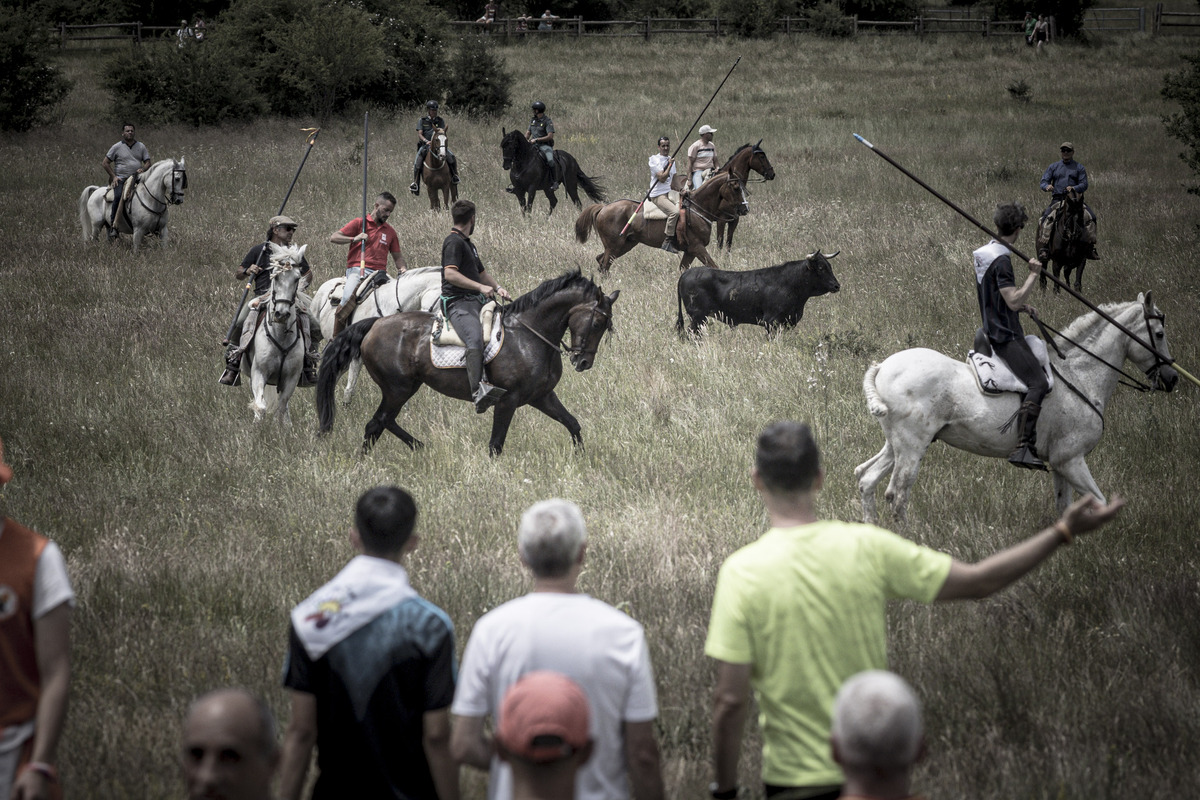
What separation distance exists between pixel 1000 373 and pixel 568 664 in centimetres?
578

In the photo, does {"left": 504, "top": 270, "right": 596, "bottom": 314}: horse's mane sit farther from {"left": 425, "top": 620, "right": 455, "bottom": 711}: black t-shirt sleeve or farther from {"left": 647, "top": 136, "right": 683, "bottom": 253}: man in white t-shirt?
{"left": 647, "top": 136, "right": 683, "bottom": 253}: man in white t-shirt

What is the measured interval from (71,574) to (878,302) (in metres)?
12.0

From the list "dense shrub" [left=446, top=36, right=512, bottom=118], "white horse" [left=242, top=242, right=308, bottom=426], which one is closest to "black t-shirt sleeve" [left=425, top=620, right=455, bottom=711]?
"white horse" [left=242, top=242, right=308, bottom=426]

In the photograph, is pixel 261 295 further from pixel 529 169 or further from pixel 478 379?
pixel 529 169

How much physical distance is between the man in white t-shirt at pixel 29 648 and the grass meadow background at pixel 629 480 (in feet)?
3.89

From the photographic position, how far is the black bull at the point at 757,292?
1309 centimetres

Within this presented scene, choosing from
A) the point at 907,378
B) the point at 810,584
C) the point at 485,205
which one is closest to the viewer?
the point at 810,584

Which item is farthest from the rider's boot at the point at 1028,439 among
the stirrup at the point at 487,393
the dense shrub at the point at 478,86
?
the dense shrub at the point at 478,86

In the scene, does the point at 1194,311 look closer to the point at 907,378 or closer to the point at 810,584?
the point at 907,378

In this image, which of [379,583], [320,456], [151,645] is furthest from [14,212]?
[379,583]

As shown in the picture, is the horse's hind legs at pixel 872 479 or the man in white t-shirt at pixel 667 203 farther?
the man in white t-shirt at pixel 667 203

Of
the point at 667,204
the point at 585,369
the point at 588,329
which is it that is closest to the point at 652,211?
the point at 667,204

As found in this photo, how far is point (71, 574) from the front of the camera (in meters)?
6.64

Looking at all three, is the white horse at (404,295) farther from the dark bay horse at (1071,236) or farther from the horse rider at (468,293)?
the dark bay horse at (1071,236)
